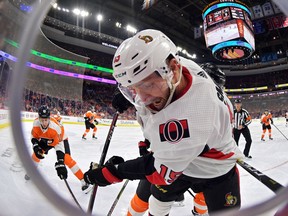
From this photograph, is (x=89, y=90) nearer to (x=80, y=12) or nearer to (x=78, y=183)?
(x=80, y=12)

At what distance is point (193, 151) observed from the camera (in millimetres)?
894

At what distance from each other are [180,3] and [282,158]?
13013 millimetres

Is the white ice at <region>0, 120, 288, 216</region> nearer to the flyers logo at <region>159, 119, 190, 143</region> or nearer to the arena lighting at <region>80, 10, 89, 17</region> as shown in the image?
the flyers logo at <region>159, 119, 190, 143</region>

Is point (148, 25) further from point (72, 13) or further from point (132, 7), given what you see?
point (72, 13)

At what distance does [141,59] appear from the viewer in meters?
0.86

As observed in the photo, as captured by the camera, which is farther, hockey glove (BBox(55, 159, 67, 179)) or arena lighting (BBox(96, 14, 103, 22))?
arena lighting (BBox(96, 14, 103, 22))

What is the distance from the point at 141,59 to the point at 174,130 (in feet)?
1.04

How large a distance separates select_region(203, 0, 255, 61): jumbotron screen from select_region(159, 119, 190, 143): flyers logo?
705 centimetres

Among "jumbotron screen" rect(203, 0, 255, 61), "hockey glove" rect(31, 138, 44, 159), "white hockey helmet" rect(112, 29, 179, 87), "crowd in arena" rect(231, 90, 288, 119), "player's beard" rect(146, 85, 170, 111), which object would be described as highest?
"jumbotron screen" rect(203, 0, 255, 61)

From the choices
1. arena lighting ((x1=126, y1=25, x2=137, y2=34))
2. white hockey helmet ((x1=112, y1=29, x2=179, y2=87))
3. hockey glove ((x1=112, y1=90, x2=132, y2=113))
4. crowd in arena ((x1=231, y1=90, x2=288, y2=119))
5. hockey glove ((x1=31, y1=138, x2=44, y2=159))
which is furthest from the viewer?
crowd in arena ((x1=231, y1=90, x2=288, y2=119))

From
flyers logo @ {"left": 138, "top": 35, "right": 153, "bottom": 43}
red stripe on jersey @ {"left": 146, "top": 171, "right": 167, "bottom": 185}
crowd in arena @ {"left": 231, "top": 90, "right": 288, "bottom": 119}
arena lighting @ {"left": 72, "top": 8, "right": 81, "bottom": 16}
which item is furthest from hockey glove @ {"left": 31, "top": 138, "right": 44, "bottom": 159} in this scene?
crowd in arena @ {"left": 231, "top": 90, "right": 288, "bottom": 119}

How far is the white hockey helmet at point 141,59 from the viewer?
858 mm

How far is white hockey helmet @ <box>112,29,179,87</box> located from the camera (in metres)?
0.86

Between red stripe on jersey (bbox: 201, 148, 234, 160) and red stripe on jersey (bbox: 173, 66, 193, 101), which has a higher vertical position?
red stripe on jersey (bbox: 173, 66, 193, 101)
